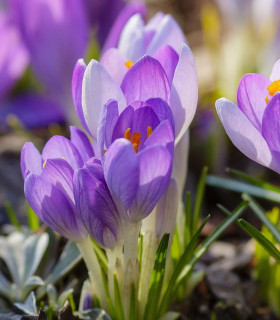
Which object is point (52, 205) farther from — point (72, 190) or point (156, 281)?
point (156, 281)

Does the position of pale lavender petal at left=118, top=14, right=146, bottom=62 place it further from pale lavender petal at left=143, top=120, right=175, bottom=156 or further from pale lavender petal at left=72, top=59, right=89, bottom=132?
pale lavender petal at left=143, top=120, right=175, bottom=156

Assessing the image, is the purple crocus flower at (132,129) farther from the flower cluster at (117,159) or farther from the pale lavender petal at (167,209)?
the pale lavender petal at (167,209)

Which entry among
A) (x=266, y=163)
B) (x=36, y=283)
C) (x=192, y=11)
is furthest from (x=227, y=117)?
(x=192, y=11)

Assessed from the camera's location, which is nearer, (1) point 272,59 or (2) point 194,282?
(2) point 194,282

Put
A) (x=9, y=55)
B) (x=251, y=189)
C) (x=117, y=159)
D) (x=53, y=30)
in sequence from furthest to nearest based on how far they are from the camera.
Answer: (x=9, y=55), (x=53, y=30), (x=251, y=189), (x=117, y=159)

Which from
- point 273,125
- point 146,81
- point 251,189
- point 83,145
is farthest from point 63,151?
point 251,189

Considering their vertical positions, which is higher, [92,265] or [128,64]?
[128,64]

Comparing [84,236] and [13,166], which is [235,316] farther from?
[13,166]

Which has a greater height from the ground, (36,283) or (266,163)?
(266,163)
